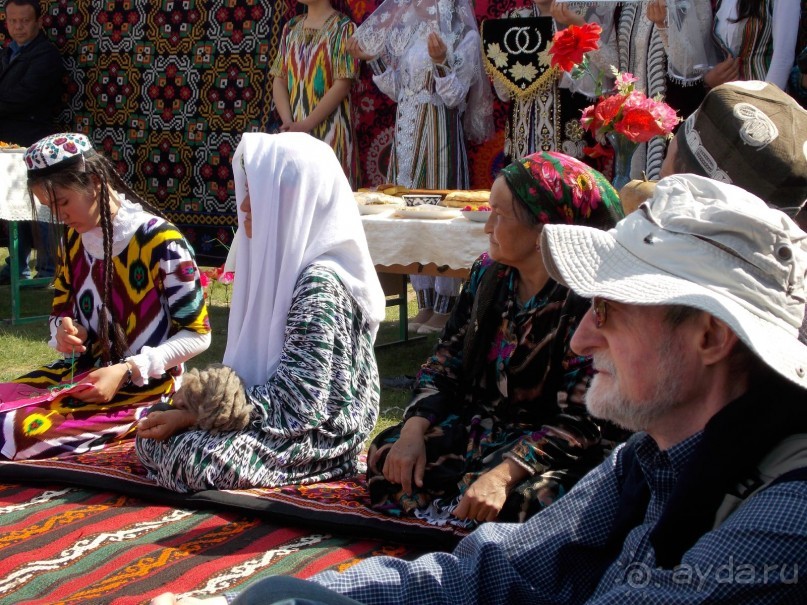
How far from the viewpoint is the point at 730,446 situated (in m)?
1.46

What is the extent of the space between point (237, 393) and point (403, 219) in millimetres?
2048

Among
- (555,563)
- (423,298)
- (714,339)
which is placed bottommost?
(423,298)

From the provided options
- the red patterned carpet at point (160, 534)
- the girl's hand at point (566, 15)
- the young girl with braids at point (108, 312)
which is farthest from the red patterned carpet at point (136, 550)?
the girl's hand at point (566, 15)

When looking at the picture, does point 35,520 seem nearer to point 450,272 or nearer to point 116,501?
point 116,501

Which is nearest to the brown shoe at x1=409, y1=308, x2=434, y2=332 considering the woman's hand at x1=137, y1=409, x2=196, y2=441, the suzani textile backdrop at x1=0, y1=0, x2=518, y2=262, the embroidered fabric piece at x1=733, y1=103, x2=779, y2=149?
the suzani textile backdrop at x1=0, y1=0, x2=518, y2=262

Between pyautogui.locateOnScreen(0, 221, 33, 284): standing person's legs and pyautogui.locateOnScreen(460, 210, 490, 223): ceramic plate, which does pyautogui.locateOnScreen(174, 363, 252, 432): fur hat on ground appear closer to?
pyautogui.locateOnScreen(460, 210, 490, 223): ceramic plate

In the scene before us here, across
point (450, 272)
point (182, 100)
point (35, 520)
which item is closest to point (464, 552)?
point (35, 520)

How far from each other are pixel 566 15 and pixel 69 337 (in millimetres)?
3768

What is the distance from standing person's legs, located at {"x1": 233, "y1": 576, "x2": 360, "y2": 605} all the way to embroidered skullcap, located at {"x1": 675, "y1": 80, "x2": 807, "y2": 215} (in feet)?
5.23

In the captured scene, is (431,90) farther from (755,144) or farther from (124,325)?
(755,144)

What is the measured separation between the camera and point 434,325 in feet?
23.8

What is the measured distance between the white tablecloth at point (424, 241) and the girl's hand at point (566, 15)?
186 cm

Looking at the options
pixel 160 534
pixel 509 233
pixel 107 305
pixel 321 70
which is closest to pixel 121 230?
pixel 107 305

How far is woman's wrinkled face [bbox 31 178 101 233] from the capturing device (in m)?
3.97
